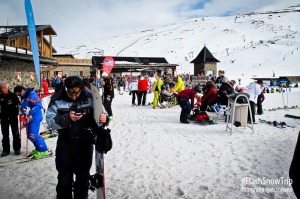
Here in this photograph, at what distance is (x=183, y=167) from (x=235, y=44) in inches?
3523

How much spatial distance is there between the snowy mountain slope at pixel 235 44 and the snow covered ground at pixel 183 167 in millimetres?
37889

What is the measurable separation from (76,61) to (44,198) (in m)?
35.8

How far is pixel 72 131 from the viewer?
102 inches

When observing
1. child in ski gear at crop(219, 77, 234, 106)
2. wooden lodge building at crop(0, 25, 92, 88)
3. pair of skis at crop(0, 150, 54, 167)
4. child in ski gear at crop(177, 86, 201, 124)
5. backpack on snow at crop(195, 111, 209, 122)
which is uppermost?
wooden lodge building at crop(0, 25, 92, 88)

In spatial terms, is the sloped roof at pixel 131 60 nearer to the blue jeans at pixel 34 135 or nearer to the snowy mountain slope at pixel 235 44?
the snowy mountain slope at pixel 235 44

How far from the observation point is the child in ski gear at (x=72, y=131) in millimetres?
2559

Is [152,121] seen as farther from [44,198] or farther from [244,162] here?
[44,198]

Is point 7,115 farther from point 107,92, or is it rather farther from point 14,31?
point 14,31

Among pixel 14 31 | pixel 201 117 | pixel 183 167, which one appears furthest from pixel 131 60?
pixel 183 167

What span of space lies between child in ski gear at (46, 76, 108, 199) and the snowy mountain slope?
41.6 metres

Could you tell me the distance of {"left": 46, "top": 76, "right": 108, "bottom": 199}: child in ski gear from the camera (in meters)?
2.56

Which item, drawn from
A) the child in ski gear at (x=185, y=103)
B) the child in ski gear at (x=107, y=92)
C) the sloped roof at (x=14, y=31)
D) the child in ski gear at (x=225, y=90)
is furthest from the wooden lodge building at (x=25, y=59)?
the child in ski gear at (x=225, y=90)

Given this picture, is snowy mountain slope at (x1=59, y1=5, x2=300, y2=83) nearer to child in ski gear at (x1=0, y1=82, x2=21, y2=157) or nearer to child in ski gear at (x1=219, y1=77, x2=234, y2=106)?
child in ski gear at (x1=219, y1=77, x2=234, y2=106)

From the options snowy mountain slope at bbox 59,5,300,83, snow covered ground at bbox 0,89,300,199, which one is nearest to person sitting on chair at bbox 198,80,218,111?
snow covered ground at bbox 0,89,300,199
